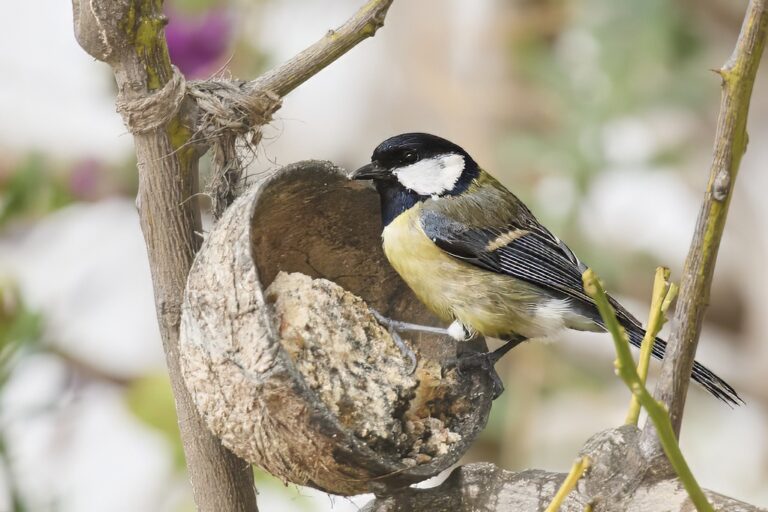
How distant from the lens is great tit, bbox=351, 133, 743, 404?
1450mm

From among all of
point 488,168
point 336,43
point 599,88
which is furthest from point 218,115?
point 488,168

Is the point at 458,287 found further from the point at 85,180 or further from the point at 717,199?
the point at 85,180

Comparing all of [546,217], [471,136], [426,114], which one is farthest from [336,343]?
[426,114]

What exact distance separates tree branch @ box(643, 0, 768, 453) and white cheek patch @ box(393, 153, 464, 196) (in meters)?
0.69

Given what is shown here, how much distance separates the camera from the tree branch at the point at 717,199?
79 cm

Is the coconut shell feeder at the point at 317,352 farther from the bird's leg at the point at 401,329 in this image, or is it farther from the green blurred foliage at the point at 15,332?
the green blurred foliage at the point at 15,332

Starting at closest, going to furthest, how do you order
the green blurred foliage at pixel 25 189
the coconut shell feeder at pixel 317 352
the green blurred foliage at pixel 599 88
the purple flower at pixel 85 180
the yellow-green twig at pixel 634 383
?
the yellow-green twig at pixel 634 383, the coconut shell feeder at pixel 317 352, the green blurred foliage at pixel 25 189, the purple flower at pixel 85 180, the green blurred foliage at pixel 599 88

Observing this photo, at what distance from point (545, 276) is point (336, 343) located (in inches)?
15.9

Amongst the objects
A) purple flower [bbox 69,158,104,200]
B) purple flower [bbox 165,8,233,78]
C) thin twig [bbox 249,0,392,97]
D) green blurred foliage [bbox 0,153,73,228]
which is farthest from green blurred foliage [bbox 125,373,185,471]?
thin twig [bbox 249,0,392,97]

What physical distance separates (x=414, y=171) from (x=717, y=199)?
763 millimetres

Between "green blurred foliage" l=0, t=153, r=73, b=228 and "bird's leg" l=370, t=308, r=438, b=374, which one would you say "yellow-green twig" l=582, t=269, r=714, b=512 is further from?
"green blurred foliage" l=0, t=153, r=73, b=228

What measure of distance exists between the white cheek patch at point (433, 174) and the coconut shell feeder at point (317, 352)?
64 mm

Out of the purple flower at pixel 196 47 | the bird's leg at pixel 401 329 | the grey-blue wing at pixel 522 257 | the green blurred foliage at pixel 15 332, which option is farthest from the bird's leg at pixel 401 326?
the purple flower at pixel 196 47

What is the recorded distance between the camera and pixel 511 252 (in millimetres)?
1523
